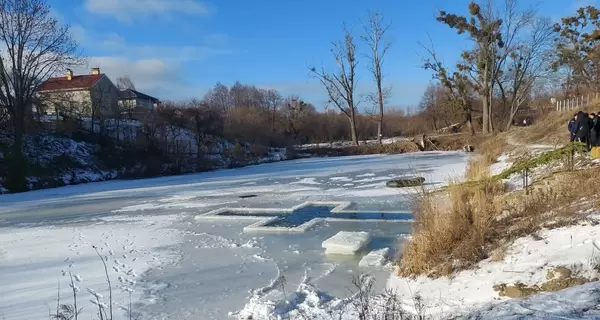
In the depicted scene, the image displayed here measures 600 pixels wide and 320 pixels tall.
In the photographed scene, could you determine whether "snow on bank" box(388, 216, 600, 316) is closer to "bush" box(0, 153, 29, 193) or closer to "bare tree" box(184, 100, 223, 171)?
"bush" box(0, 153, 29, 193)

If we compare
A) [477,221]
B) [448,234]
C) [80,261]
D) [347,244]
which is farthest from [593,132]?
[80,261]

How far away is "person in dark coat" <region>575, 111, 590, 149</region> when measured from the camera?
453 inches

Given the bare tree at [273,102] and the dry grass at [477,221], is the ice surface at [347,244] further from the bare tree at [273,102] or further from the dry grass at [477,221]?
the bare tree at [273,102]

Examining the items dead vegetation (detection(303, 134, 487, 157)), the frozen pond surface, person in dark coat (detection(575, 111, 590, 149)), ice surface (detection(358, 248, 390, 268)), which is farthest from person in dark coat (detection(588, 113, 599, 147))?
dead vegetation (detection(303, 134, 487, 157))

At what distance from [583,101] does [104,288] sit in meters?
25.3

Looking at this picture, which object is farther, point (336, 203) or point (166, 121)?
point (166, 121)

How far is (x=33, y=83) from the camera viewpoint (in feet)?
78.9

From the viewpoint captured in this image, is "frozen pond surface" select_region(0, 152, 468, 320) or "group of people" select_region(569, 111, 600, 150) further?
"group of people" select_region(569, 111, 600, 150)

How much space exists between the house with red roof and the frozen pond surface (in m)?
11.2

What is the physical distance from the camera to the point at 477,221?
20.3ft

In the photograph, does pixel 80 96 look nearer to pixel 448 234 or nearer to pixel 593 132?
pixel 593 132

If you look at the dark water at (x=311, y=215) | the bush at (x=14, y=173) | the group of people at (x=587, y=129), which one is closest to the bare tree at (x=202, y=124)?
the bush at (x=14, y=173)

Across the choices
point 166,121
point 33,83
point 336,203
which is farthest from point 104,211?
point 166,121

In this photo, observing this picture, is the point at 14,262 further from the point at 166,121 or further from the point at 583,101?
the point at 583,101
